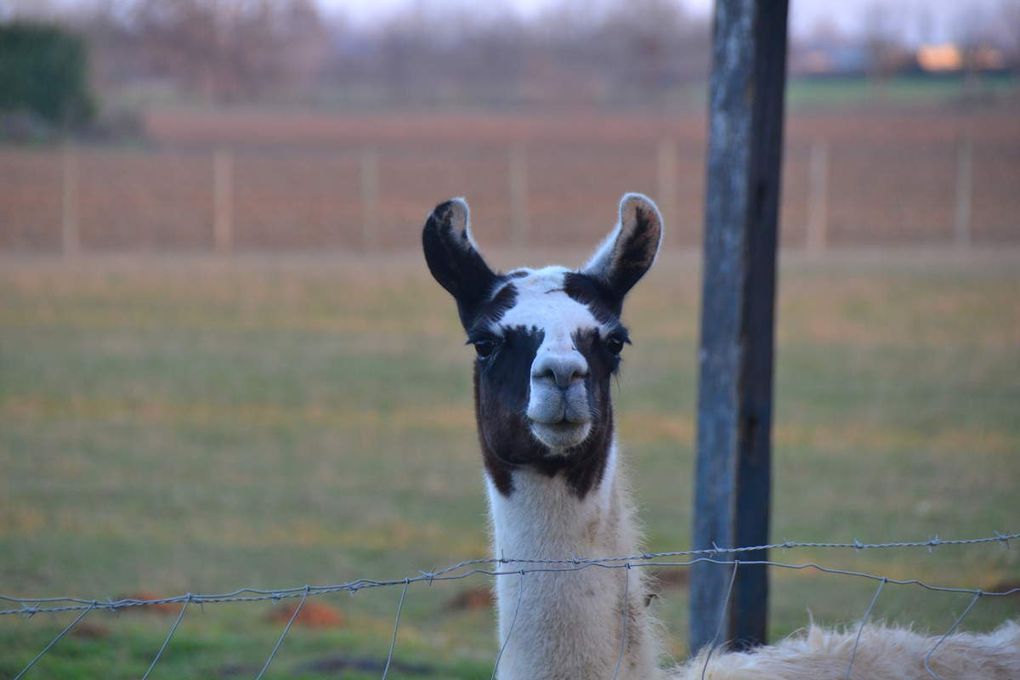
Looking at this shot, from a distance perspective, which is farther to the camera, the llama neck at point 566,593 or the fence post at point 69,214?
the fence post at point 69,214

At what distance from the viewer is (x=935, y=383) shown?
14.5 metres

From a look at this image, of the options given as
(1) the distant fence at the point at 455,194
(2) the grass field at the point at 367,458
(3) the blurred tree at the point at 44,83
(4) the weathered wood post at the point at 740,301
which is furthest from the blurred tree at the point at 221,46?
(4) the weathered wood post at the point at 740,301

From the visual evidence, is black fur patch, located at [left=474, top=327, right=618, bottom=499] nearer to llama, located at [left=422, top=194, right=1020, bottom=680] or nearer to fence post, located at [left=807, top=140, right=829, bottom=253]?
llama, located at [left=422, top=194, right=1020, bottom=680]

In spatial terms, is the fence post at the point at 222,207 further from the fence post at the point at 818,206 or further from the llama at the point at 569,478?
the llama at the point at 569,478

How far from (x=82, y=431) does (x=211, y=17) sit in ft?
177

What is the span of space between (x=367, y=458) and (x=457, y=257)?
7.80m

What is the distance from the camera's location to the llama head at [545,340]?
3.70m

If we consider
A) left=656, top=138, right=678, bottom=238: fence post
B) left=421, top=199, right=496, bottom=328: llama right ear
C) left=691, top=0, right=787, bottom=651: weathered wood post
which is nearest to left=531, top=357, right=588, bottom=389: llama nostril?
left=421, top=199, right=496, bottom=328: llama right ear

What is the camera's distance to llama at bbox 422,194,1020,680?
3721 mm

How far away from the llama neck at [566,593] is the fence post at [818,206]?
26.4m

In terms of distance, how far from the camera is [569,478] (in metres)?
3.89

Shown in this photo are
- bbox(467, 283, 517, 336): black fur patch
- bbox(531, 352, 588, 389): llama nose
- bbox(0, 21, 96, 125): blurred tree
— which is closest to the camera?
bbox(531, 352, 588, 389): llama nose

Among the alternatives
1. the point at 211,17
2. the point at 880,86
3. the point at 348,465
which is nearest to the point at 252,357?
the point at 348,465

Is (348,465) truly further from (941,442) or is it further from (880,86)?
(880,86)
